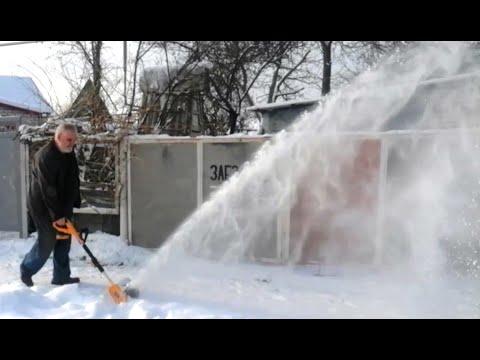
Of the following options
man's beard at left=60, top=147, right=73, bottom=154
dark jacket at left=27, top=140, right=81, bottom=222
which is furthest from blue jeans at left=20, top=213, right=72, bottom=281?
man's beard at left=60, top=147, right=73, bottom=154

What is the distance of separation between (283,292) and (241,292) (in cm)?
46

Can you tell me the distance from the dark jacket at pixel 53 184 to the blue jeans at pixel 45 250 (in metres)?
0.11

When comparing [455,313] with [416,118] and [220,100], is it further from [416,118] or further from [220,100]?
[220,100]

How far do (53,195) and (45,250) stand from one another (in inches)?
23.3

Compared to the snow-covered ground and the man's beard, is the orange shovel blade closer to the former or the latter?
the snow-covered ground

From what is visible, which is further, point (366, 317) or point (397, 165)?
point (397, 165)

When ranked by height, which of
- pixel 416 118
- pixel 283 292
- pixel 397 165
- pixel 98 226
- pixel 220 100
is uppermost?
pixel 220 100

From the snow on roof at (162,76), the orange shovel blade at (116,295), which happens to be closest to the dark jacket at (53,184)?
the orange shovel blade at (116,295)

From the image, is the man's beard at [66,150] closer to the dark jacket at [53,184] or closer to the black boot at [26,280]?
the dark jacket at [53,184]

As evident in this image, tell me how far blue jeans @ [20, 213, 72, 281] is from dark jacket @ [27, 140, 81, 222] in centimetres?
11

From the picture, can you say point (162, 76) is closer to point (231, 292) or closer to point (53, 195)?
point (53, 195)

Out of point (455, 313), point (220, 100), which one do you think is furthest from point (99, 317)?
point (220, 100)

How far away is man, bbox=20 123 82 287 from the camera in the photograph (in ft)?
13.0

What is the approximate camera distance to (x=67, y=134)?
3998 millimetres
